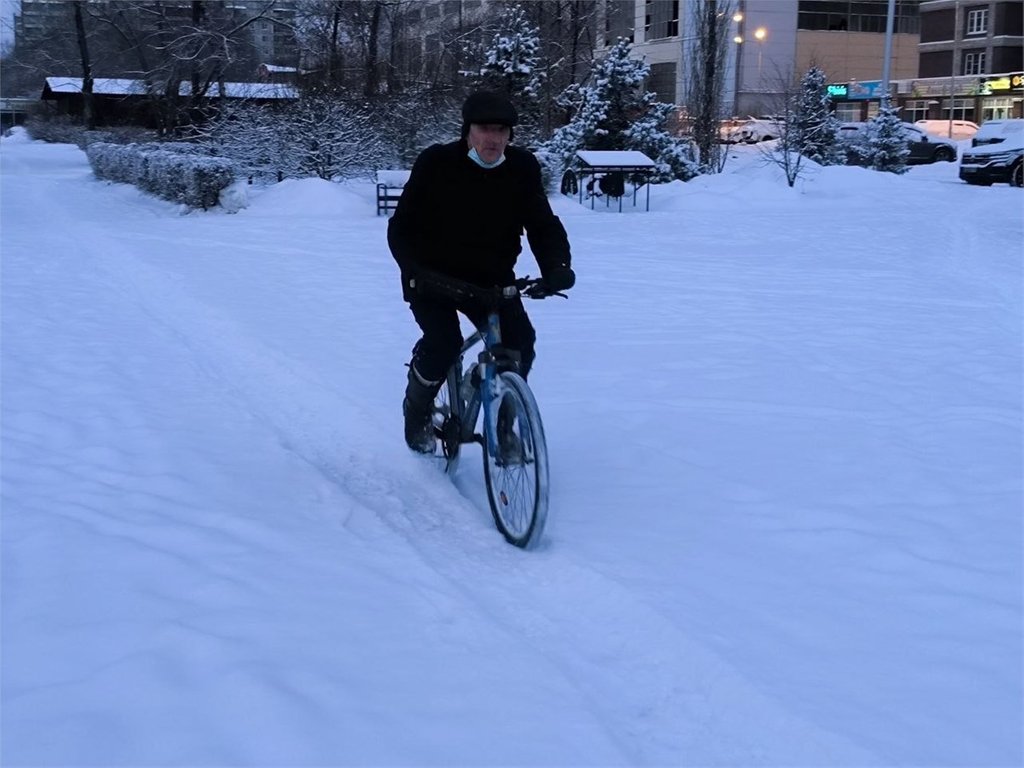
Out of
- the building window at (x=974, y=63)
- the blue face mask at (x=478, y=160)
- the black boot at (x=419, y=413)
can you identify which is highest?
the building window at (x=974, y=63)

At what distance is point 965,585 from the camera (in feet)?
14.0

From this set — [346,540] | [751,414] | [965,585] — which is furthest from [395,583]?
[751,414]

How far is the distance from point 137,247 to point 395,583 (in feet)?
40.4

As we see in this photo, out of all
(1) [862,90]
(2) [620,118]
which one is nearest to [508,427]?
(2) [620,118]

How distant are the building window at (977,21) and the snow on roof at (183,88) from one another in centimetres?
5442

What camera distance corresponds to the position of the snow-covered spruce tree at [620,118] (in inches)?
1063

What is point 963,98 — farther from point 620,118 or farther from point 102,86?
point 620,118

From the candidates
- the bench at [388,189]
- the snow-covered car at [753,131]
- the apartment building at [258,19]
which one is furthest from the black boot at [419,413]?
the snow-covered car at [753,131]

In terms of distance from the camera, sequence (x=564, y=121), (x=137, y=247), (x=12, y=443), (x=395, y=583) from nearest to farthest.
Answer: (x=395, y=583) → (x=12, y=443) → (x=137, y=247) → (x=564, y=121)

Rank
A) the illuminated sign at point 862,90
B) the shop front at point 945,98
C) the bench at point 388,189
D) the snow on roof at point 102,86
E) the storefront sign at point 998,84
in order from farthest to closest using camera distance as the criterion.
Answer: the storefront sign at point 998,84 → the shop front at point 945,98 → the illuminated sign at point 862,90 → the snow on roof at point 102,86 → the bench at point 388,189

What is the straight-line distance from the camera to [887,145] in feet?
106

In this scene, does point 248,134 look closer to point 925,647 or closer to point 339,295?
point 339,295

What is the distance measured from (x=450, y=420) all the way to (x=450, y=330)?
0.47 m

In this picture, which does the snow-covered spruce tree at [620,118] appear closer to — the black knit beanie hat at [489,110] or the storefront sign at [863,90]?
the black knit beanie hat at [489,110]
